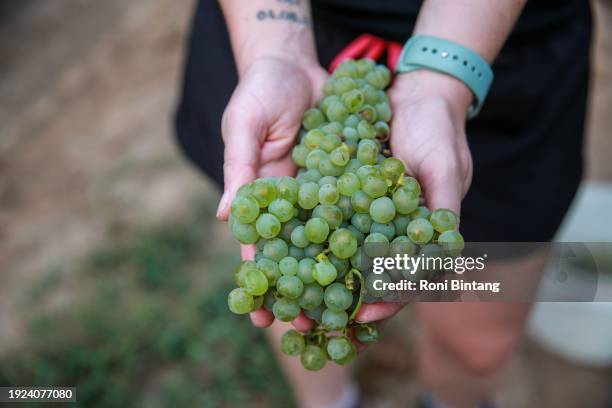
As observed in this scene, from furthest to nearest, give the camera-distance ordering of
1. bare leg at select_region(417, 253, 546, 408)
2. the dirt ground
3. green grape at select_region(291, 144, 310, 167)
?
the dirt ground < bare leg at select_region(417, 253, 546, 408) < green grape at select_region(291, 144, 310, 167)

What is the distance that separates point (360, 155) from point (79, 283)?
6.68ft

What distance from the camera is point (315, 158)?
1.07 m

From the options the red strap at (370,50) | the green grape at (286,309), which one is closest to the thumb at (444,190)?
the green grape at (286,309)

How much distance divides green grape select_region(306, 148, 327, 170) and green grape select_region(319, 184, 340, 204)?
0.27ft

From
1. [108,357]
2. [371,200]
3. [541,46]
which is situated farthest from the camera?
[108,357]

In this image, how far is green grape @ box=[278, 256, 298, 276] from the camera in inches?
37.7

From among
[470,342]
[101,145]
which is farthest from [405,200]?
[101,145]

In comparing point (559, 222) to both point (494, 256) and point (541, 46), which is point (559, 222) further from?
point (541, 46)

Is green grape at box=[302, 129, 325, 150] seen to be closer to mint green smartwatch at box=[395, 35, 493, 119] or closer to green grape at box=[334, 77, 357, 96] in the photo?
green grape at box=[334, 77, 357, 96]

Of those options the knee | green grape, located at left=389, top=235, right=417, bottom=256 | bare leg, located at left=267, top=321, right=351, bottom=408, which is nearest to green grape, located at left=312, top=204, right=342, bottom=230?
green grape, located at left=389, top=235, right=417, bottom=256

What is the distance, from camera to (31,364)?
231cm

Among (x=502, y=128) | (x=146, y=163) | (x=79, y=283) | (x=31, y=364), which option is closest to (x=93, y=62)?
(x=146, y=163)

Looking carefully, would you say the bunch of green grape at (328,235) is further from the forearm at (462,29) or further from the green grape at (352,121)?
the forearm at (462,29)

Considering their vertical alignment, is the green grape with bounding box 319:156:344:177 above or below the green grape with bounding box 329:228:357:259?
above
